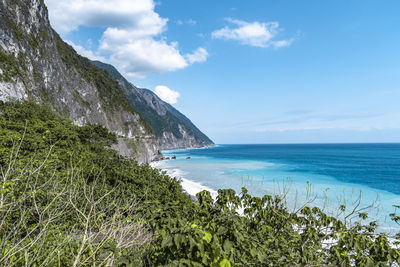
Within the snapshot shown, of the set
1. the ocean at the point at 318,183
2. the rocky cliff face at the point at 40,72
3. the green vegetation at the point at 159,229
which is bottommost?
the ocean at the point at 318,183

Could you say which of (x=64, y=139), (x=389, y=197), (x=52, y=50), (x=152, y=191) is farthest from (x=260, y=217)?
(x=52, y=50)

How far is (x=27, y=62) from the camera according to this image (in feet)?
102

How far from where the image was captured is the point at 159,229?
11.0 ft

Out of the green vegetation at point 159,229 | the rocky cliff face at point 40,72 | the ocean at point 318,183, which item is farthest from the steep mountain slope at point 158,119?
the green vegetation at point 159,229

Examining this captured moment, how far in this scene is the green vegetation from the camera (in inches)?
98.5

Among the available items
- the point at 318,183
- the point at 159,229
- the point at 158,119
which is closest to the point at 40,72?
the point at 159,229

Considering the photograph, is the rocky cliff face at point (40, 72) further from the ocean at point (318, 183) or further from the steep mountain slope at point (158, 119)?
the steep mountain slope at point (158, 119)

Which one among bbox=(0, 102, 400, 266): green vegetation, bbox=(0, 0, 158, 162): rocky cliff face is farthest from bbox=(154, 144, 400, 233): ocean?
bbox=(0, 0, 158, 162): rocky cliff face

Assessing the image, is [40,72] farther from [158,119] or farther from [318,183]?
[158,119]

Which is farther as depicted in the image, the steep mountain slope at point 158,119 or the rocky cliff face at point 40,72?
the steep mountain slope at point 158,119

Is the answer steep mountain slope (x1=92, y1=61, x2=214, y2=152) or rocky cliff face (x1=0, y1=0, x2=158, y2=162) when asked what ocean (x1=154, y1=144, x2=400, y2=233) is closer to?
rocky cliff face (x1=0, y1=0, x2=158, y2=162)

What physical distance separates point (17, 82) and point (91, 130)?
14950 mm

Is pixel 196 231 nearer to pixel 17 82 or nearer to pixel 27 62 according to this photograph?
pixel 17 82

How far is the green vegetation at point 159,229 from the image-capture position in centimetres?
250
